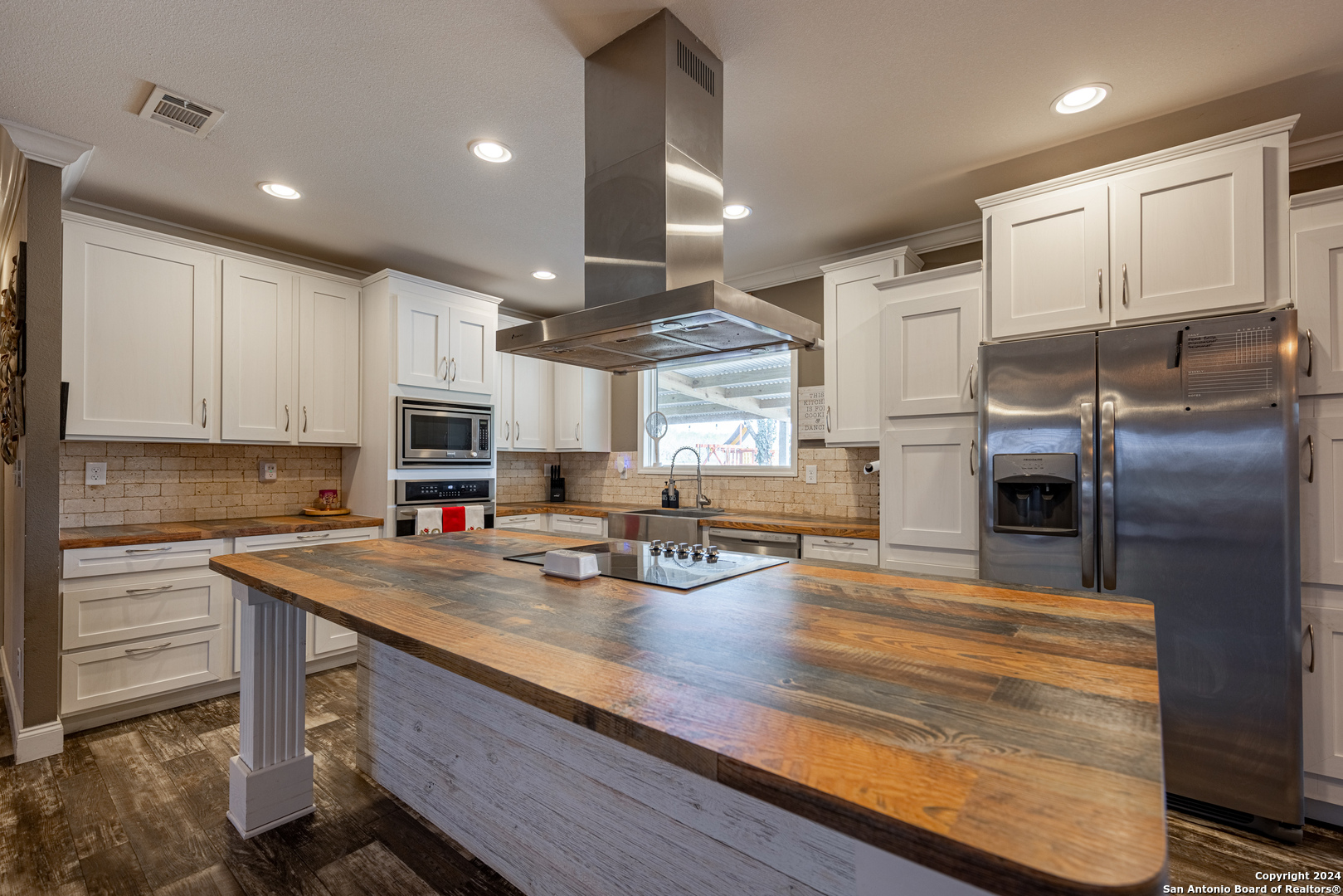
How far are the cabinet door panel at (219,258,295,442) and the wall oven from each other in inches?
27.8

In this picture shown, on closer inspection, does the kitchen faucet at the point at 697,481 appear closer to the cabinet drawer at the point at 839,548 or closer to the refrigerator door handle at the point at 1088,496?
the cabinet drawer at the point at 839,548

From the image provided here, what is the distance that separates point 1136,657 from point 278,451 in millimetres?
4260

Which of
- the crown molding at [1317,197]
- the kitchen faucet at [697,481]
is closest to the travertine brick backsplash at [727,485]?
the kitchen faucet at [697,481]

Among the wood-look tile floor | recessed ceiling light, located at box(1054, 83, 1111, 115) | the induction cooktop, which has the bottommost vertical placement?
the wood-look tile floor

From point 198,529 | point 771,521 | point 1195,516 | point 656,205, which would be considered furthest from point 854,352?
point 198,529

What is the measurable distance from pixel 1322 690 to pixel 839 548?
67.9 inches

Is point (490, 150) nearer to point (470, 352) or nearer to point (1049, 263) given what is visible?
point (470, 352)

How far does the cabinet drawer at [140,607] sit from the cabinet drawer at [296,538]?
20 centimetres

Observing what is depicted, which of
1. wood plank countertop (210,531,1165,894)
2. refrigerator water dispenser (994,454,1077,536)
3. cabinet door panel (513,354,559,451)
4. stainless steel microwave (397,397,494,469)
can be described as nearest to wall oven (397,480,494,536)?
stainless steel microwave (397,397,494,469)

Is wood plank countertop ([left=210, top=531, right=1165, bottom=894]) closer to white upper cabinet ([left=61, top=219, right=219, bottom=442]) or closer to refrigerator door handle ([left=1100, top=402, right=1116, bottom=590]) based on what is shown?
refrigerator door handle ([left=1100, top=402, right=1116, bottom=590])

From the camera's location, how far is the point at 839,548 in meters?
3.15

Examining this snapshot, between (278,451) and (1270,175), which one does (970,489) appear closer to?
(1270,175)

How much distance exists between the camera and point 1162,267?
2.24m

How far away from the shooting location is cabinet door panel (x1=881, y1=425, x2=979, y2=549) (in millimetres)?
2744
